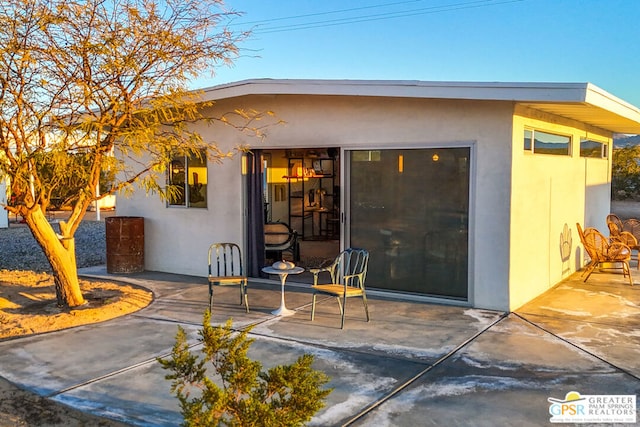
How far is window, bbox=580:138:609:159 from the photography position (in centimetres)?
957

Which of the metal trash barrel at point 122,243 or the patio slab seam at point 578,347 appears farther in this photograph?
the metal trash barrel at point 122,243

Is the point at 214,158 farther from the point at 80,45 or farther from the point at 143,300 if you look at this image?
the point at 80,45

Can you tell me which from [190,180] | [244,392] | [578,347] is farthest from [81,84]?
[578,347]

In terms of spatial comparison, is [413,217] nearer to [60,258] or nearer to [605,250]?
[605,250]

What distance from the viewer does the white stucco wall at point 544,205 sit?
666 centimetres

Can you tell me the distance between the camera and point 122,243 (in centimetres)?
912

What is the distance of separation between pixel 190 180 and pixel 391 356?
5.21 meters

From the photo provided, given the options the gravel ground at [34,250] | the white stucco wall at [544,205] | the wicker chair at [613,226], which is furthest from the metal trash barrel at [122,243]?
the wicker chair at [613,226]

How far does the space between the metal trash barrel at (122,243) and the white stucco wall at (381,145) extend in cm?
39

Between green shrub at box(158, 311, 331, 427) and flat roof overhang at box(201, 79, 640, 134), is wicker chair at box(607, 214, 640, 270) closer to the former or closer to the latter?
flat roof overhang at box(201, 79, 640, 134)

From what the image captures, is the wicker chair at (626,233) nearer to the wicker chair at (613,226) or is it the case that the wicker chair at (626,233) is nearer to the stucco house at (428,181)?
the wicker chair at (613,226)

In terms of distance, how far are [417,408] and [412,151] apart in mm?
3916

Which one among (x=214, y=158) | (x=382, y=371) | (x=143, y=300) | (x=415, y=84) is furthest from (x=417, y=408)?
(x=214, y=158)

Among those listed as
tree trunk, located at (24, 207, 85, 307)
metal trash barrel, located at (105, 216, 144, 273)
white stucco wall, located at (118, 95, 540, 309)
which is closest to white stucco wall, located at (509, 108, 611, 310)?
white stucco wall, located at (118, 95, 540, 309)
